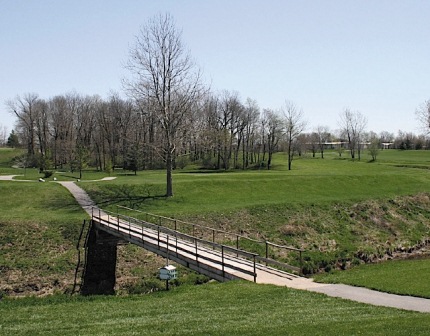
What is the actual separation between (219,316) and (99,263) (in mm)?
13256

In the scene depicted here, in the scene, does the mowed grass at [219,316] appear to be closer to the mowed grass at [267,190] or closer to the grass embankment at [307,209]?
the grass embankment at [307,209]

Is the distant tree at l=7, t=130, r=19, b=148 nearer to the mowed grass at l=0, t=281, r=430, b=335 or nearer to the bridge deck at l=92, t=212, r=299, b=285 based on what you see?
the bridge deck at l=92, t=212, r=299, b=285

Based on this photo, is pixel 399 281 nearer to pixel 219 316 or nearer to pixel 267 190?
pixel 219 316

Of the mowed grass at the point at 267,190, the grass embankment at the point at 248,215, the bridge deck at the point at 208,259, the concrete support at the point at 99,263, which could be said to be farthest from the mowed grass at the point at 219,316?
the mowed grass at the point at 267,190

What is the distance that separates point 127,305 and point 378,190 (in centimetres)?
3215

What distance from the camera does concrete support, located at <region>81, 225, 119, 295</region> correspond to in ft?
70.4

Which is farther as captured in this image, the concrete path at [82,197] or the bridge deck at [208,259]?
the concrete path at [82,197]

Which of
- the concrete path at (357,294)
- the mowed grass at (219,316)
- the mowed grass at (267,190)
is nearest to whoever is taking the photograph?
the mowed grass at (219,316)

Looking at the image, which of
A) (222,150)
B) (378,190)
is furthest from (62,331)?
(222,150)

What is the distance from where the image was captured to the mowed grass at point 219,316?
10.3m

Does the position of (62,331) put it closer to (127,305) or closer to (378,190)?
(127,305)

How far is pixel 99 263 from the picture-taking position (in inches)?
921

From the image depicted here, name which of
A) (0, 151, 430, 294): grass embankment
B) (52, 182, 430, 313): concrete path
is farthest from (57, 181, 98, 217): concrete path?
(52, 182, 430, 313): concrete path

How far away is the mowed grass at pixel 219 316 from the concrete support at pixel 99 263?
5.15 metres
